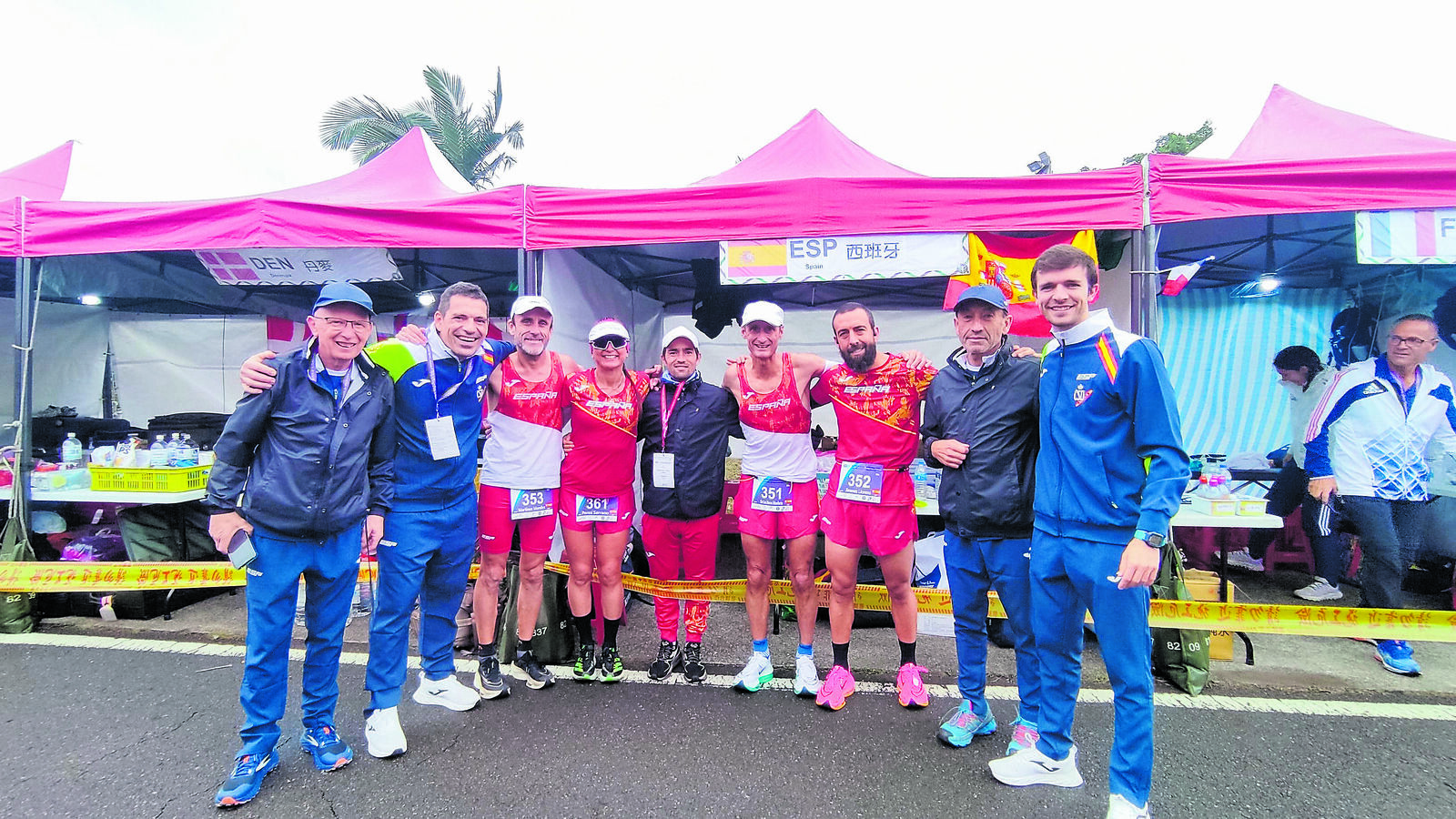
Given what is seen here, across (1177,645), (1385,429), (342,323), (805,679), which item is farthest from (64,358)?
(1385,429)

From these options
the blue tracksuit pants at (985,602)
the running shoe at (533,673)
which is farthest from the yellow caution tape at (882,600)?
the blue tracksuit pants at (985,602)

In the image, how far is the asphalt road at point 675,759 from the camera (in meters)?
2.24

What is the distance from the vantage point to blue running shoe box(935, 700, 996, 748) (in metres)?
2.63

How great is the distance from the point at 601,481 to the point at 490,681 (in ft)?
3.76

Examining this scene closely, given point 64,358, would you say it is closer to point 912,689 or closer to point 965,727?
point 912,689

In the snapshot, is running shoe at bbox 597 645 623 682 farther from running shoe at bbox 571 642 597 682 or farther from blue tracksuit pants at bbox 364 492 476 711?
blue tracksuit pants at bbox 364 492 476 711

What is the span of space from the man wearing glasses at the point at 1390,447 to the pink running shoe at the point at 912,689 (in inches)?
113

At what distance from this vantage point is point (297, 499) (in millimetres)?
2287

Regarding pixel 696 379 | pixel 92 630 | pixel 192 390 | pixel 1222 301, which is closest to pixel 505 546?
pixel 696 379

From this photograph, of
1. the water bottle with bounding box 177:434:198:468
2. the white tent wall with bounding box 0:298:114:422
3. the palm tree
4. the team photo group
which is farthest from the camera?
the palm tree

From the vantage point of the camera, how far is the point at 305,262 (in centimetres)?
518

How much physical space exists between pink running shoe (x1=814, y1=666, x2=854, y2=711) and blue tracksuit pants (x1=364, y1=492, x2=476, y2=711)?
6.11 feet

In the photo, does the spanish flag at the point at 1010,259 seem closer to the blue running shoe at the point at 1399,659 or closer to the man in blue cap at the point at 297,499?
the blue running shoe at the point at 1399,659

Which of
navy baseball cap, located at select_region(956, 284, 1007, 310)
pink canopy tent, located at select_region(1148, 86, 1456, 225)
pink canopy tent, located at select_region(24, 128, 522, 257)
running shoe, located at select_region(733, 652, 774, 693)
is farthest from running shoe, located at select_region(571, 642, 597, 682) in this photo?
pink canopy tent, located at select_region(1148, 86, 1456, 225)
